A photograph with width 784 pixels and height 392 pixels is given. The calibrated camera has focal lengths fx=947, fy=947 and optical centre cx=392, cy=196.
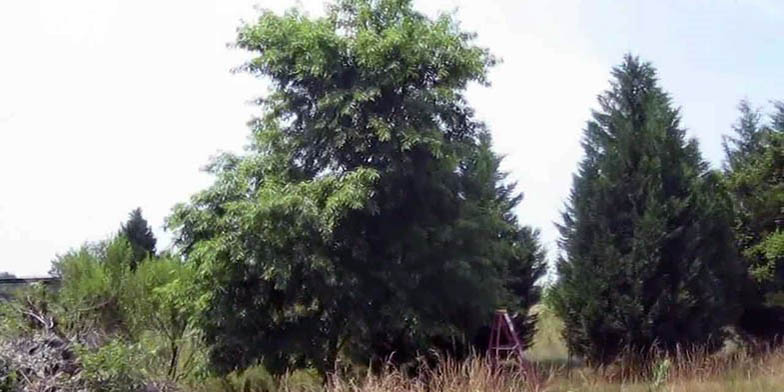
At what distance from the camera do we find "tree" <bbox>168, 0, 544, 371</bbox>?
1116 cm

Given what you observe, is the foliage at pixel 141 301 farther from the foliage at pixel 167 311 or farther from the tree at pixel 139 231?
the tree at pixel 139 231

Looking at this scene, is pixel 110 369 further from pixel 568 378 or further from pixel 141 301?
pixel 568 378

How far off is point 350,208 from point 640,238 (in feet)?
16.6

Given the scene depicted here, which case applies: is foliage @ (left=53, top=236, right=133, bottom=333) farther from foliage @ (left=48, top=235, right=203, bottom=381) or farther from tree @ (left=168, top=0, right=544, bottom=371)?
tree @ (left=168, top=0, right=544, bottom=371)

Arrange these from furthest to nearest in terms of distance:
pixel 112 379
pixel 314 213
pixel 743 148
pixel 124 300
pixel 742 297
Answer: pixel 743 148
pixel 742 297
pixel 124 300
pixel 314 213
pixel 112 379

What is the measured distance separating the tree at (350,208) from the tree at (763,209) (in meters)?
5.93

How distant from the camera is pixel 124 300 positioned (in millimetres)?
13742

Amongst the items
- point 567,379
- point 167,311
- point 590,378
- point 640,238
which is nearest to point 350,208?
point 167,311

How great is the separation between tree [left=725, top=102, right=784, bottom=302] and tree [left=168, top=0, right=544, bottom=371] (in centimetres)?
593

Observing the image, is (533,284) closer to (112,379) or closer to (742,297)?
(742,297)

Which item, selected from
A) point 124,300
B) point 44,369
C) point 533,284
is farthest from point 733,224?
point 44,369

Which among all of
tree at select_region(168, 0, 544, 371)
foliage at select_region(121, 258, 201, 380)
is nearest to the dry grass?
tree at select_region(168, 0, 544, 371)

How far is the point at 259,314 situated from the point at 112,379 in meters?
2.45

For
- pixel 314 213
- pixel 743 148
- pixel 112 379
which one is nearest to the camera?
pixel 112 379
